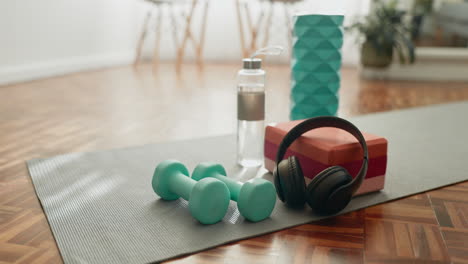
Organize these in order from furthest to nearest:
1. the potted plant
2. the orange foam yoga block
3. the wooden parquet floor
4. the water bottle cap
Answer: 1. the potted plant
2. the water bottle cap
3. the orange foam yoga block
4. the wooden parquet floor

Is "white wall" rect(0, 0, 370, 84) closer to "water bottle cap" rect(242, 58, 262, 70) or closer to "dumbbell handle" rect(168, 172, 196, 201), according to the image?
"water bottle cap" rect(242, 58, 262, 70)

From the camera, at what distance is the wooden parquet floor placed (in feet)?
3.49

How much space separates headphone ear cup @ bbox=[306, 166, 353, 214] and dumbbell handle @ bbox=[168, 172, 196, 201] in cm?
30

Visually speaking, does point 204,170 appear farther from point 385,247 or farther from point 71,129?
point 71,129

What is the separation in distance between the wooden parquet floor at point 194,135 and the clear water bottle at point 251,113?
46 cm

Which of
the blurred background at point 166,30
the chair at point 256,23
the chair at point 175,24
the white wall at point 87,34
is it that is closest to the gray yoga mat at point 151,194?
the white wall at point 87,34

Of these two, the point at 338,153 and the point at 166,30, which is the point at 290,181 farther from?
the point at 166,30

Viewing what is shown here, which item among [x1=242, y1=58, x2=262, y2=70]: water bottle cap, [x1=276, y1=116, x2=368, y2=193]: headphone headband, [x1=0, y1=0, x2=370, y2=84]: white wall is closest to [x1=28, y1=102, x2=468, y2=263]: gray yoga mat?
[x1=276, y1=116, x2=368, y2=193]: headphone headband

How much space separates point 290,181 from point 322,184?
8 cm

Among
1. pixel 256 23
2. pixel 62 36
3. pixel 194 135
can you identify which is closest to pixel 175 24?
pixel 256 23

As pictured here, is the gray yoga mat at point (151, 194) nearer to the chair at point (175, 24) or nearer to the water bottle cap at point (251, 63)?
the water bottle cap at point (251, 63)

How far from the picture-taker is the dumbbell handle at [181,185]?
123 cm

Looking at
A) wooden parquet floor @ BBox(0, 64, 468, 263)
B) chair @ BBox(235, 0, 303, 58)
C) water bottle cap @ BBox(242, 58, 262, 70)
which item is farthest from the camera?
chair @ BBox(235, 0, 303, 58)

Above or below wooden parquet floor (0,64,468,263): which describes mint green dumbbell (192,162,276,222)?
above
